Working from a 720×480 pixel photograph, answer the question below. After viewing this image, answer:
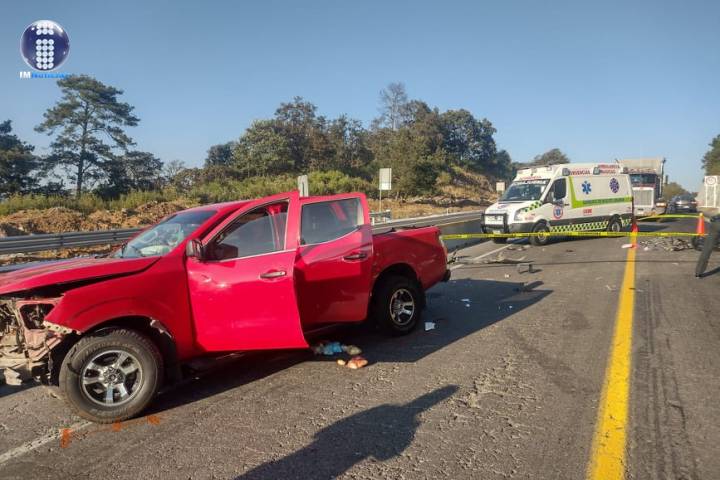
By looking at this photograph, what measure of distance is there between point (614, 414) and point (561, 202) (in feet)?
41.6

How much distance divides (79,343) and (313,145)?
48.9 meters

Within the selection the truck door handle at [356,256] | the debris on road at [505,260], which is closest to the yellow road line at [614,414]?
the truck door handle at [356,256]

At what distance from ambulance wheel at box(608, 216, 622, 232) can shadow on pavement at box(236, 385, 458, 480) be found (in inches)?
610

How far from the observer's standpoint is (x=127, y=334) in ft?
12.3

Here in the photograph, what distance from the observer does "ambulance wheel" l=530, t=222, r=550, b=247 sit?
47.4ft

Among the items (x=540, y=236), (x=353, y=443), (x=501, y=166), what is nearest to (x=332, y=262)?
(x=353, y=443)

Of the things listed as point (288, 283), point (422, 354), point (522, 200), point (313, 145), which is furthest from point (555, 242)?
point (313, 145)

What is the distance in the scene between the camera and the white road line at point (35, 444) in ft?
10.7

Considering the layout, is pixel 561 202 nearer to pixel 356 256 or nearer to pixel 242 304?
pixel 356 256

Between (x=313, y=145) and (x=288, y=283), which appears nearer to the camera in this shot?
(x=288, y=283)

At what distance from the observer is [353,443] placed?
3.24 meters

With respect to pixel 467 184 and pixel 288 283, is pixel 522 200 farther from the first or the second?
pixel 467 184

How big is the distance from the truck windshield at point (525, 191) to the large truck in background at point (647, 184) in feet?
33.3

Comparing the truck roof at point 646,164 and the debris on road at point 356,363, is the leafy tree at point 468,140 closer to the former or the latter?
the truck roof at point 646,164
